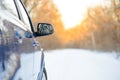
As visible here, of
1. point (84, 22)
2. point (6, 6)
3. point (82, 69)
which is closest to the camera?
point (6, 6)

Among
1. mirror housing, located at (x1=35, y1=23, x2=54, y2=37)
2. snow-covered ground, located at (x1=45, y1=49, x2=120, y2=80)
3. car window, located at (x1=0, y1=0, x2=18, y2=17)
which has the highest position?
car window, located at (x1=0, y1=0, x2=18, y2=17)

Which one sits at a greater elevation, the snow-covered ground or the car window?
the car window

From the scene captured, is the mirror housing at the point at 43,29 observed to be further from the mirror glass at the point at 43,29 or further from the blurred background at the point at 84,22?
the blurred background at the point at 84,22

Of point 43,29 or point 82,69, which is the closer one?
point 43,29

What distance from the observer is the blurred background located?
120ft

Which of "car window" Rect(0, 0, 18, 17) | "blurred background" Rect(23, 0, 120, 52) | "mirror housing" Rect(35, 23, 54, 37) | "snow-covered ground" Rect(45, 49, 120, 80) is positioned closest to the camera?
"car window" Rect(0, 0, 18, 17)

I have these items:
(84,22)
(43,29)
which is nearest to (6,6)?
(43,29)

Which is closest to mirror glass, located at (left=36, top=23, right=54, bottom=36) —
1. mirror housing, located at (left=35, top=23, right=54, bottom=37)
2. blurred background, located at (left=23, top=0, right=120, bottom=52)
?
mirror housing, located at (left=35, top=23, right=54, bottom=37)

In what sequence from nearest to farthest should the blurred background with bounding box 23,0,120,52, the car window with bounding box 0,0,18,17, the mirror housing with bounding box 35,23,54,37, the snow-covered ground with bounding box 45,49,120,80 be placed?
the car window with bounding box 0,0,18,17 < the mirror housing with bounding box 35,23,54,37 < the snow-covered ground with bounding box 45,49,120,80 < the blurred background with bounding box 23,0,120,52

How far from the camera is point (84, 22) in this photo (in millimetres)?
59688

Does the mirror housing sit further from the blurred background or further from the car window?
the blurred background

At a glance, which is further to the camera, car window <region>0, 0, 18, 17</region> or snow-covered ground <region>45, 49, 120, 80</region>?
snow-covered ground <region>45, 49, 120, 80</region>

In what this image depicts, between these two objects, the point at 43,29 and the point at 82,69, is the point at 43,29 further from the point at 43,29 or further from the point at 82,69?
the point at 82,69

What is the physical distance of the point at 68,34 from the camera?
65.9 metres
